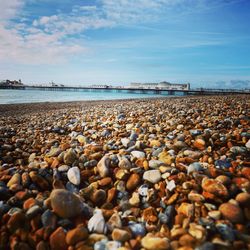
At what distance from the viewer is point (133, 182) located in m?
2.22

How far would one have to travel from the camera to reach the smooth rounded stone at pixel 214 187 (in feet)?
5.91

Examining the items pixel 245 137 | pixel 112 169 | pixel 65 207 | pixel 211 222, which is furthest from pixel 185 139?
pixel 65 207

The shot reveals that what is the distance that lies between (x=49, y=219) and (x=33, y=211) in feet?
0.54

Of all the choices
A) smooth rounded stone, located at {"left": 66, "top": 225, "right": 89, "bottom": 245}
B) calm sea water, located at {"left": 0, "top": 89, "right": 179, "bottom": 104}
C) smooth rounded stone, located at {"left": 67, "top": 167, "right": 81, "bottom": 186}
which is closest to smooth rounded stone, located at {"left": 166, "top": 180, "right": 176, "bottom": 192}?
smooth rounded stone, located at {"left": 66, "top": 225, "right": 89, "bottom": 245}

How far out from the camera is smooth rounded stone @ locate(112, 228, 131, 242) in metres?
1.57

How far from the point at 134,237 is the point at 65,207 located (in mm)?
582

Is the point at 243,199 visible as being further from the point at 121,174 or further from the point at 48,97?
the point at 48,97

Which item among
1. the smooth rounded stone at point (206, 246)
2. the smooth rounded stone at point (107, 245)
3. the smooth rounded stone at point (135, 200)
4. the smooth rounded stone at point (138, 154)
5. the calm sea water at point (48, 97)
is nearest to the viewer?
the smooth rounded stone at point (206, 246)

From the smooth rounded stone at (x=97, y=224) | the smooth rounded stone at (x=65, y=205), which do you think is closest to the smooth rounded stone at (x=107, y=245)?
the smooth rounded stone at (x=97, y=224)

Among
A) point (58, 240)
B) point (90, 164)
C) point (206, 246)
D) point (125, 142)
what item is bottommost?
point (58, 240)

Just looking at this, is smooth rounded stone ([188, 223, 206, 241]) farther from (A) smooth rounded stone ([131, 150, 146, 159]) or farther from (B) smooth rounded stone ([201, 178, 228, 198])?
(A) smooth rounded stone ([131, 150, 146, 159])

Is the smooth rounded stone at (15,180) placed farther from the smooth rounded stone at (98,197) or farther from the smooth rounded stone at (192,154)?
the smooth rounded stone at (192,154)

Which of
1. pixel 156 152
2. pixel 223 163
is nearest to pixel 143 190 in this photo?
pixel 156 152

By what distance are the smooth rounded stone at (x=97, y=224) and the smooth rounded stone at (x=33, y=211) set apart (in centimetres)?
43
